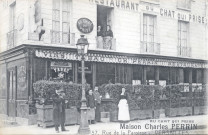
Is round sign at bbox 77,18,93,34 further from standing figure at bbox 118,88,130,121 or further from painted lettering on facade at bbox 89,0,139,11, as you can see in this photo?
standing figure at bbox 118,88,130,121

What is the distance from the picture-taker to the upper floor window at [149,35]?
18516 millimetres

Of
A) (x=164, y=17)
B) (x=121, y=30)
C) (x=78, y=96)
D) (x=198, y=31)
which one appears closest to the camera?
(x=78, y=96)

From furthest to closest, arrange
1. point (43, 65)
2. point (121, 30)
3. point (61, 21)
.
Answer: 1. point (121, 30)
2. point (61, 21)
3. point (43, 65)

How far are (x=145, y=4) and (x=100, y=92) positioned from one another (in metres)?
6.29

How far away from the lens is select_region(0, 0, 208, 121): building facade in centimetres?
1451

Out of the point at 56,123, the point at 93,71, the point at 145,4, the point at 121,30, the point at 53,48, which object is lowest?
the point at 56,123

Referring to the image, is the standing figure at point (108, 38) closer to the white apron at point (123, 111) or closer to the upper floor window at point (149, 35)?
the upper floor window at point (149, 35)

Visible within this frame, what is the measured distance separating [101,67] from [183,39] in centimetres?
662

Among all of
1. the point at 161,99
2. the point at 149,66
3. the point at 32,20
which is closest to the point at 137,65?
the point at 149,66

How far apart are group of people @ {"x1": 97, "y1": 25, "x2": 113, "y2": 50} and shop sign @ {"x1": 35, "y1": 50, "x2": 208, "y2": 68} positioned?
763 mm

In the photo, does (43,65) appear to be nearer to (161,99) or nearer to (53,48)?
(53,48)

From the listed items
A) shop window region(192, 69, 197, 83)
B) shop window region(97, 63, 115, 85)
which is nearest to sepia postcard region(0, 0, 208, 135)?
shop window region(97, 63, 115, 85)

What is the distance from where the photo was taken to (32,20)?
48.0 feet

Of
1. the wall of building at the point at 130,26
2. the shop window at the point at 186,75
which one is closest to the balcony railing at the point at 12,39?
the wall of building at the point at 130,26
